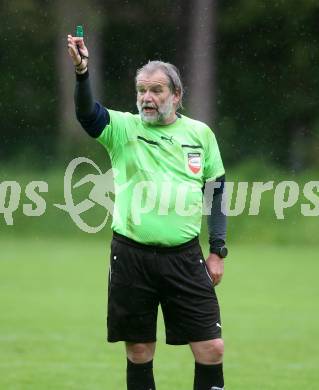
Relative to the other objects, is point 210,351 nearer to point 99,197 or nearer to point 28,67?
point 99,197

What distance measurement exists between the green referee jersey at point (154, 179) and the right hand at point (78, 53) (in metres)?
0.35

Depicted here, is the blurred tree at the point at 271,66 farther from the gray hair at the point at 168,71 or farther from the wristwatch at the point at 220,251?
the gray hair at the point at 168,71

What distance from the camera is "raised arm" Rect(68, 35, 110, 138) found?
577 cm

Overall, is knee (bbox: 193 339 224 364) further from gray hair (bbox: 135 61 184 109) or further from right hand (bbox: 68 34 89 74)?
right hand (bbox: 68 34 89 74)

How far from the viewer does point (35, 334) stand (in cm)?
1003

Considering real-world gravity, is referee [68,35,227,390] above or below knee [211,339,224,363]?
above

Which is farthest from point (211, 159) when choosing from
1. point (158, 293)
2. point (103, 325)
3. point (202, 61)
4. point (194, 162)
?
point (202, 61)

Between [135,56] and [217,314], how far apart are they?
751 inches

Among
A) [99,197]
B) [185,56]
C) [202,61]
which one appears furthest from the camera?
[202,61]

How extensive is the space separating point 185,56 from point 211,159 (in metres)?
17.6

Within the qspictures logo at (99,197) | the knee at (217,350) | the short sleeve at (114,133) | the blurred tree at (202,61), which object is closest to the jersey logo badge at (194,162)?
the short sleeve at (114,133)

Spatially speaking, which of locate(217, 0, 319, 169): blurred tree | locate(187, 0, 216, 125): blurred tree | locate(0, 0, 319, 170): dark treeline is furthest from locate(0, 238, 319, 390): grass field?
locate(217, 0, 319, 169): blurred tree

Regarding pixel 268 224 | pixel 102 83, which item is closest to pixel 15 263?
pixel 268 224

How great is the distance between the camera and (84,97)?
587 centimetres
